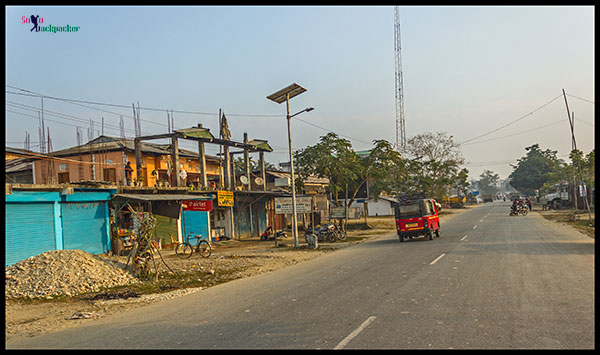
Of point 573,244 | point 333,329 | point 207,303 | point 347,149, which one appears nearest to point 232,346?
point 333,329

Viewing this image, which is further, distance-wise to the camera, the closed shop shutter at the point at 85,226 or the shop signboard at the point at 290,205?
the shop signboard at the point at 290,205

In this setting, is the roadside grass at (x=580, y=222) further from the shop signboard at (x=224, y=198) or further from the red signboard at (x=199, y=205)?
the shop signboard at (x=224, y=198)

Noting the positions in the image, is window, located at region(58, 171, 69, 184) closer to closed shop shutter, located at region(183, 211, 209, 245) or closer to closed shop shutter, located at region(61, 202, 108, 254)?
closed shop shutter, located at region(183, 211, 209, 245)

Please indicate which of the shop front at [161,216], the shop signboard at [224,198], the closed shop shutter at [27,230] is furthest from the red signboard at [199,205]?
the closed shop shutter at [27,230]

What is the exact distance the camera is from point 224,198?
2839cm

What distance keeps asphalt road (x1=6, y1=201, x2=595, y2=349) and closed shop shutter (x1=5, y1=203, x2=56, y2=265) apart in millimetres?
9181

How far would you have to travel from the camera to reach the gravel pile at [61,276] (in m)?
11.8

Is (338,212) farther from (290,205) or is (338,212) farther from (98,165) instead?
(98,165)

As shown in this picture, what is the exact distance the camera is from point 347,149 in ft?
106

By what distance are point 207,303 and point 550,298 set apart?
7.00 m

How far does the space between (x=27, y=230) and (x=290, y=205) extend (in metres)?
13.1

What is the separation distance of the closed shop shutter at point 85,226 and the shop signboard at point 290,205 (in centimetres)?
945

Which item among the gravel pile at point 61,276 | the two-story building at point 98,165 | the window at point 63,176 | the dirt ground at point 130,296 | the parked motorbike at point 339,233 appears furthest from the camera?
the window at point 63,176

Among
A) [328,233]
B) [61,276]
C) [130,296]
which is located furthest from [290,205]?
[130,296]
